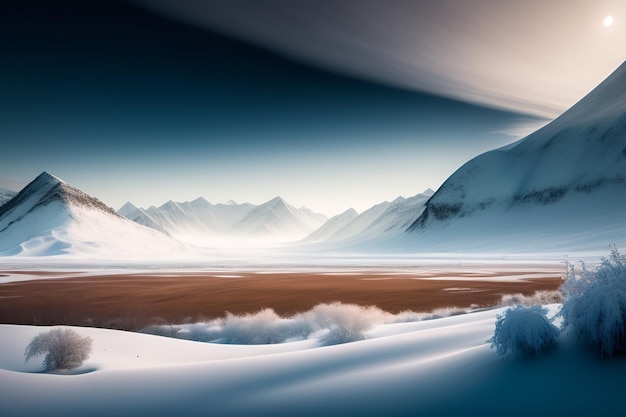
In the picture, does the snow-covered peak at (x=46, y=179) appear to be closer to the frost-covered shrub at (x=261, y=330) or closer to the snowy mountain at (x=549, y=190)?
the snowy mountain at (x=549, y=190)

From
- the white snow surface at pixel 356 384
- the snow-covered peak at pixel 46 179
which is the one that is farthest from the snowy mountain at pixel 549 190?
the snow-covered peak at pixel 46 179

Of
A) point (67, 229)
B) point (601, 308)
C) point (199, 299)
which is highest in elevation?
point (67, 229)

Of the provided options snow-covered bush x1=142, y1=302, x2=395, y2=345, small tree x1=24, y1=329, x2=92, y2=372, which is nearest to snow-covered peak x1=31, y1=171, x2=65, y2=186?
snow-covered bush x1=142, y1=302, x2=395, y2=345

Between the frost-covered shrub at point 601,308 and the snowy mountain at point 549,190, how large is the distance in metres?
96.0

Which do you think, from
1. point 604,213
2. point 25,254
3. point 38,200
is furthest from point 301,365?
point 38,200

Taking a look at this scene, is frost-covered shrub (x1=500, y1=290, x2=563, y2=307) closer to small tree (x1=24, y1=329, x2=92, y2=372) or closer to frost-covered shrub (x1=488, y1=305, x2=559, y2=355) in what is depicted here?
frost-covered shrub (x1=488, y1=305, x2=559, y2=355)

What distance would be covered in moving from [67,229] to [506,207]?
130736mm

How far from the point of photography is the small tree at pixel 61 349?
33.0ft

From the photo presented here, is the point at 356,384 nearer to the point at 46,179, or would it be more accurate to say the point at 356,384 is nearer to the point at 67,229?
the point at 67,229

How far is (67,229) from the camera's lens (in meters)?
115

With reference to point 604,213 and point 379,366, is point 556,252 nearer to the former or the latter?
point 604,213

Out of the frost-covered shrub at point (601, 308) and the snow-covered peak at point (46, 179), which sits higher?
the snow-covered peak at point (46, 179)

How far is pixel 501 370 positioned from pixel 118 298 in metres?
24.8

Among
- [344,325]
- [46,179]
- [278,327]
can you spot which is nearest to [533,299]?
[344,325]
